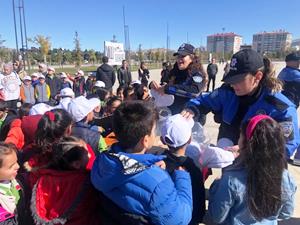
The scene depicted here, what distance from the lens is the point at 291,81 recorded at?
5.47 metres

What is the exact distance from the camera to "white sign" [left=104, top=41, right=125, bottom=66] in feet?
55.8

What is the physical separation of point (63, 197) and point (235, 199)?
3.47 ft

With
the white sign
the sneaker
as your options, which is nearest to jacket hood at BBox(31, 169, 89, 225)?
the sneaker

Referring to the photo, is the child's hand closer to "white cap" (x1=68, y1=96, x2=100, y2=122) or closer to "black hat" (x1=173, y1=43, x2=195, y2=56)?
"white cap" (x1=68, y1=96, x2=100, y2=122)

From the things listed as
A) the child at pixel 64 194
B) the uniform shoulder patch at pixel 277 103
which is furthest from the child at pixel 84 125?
the uniform shoulder patch at pixel 277 103

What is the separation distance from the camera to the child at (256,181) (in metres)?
1.77

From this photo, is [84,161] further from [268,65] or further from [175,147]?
[268,65]

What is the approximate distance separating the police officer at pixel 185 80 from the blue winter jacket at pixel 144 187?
2.00 meters

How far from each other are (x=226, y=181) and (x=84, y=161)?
0.95 meters

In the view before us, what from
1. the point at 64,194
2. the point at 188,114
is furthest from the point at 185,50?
the point at 64,194

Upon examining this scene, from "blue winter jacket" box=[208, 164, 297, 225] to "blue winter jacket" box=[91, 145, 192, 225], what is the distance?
0.29m

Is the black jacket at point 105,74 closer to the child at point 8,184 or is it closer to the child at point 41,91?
the child at point 41,91

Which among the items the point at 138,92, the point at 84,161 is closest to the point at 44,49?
the point at 138,92

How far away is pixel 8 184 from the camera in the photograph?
226 cm
